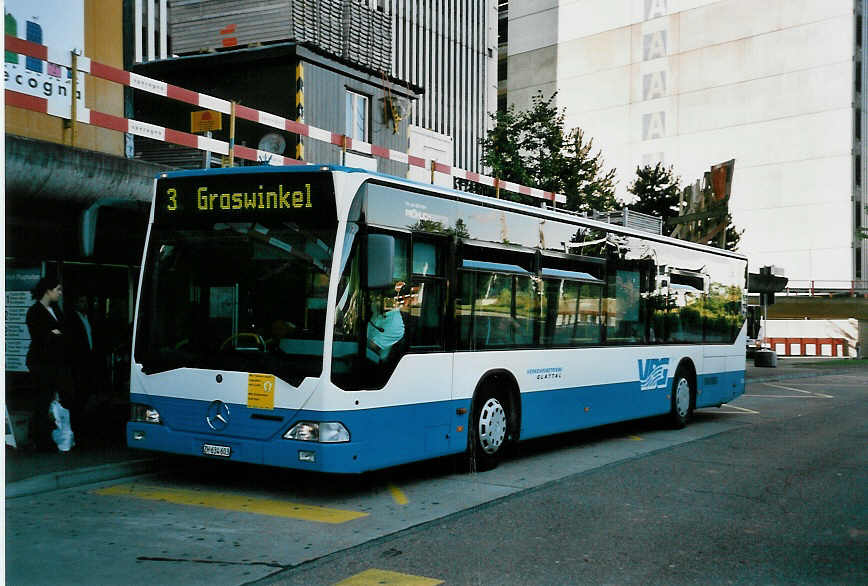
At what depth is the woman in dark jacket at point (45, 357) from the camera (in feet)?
30.9

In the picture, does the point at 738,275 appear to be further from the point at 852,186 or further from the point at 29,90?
the point at 852,186

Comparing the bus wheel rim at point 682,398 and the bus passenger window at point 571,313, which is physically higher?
the bus passenger window at point 571,313

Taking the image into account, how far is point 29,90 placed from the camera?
33.1ft

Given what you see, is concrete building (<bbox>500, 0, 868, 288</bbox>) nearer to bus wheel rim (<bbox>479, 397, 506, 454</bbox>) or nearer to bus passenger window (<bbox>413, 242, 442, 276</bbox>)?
bus wheel rim (<bbox>479, 397, 506, 454</bbox>)

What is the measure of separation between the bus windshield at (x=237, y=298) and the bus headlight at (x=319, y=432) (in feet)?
1.27

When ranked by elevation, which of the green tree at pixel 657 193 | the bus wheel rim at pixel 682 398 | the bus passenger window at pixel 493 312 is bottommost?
the bus wheel rim at pixel 682 398

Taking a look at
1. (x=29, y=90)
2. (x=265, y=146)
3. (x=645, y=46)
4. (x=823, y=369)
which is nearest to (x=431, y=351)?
(x=29, y=90)

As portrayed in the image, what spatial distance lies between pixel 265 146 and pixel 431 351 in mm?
7890

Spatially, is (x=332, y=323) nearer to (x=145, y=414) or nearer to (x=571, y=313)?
(x=145, y=414)

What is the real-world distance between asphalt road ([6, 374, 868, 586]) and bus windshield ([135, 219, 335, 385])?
1.22 m

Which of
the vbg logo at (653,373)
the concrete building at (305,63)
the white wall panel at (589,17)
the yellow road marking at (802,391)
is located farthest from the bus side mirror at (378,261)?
the white wall panel at (589,17)

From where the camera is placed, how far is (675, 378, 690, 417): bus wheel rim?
14.3 metres

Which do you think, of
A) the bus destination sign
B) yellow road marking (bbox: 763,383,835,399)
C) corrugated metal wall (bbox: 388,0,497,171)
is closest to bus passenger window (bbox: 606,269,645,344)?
the bus destination sign

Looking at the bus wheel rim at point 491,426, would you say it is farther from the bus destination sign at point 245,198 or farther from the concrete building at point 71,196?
the concrete building at point 71,196
